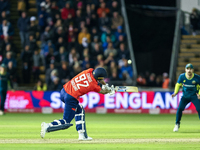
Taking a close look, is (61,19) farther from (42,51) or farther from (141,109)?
(141,109)

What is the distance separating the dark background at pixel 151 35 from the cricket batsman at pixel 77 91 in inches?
534

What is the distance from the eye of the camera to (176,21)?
2530cm

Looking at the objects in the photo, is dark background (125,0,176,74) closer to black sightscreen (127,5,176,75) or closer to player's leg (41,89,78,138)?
black sightscreen (127,5,176,75)

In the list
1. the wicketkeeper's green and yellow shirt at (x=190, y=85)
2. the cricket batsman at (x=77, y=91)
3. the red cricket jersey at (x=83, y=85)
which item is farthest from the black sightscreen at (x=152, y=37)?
the red cricket jersey at (x=83, y=85)

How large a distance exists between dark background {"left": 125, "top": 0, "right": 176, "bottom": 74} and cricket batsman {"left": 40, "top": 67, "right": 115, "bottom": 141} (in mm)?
13559

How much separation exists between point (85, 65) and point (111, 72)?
1382mm

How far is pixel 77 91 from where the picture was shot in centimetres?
1066

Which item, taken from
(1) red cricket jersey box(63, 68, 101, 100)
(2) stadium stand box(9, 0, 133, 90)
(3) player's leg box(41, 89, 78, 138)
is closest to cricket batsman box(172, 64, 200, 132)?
(1) red cricket jersey box(63, 68, 101, 100)

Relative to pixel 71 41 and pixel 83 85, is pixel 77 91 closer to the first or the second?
pixel 83 85

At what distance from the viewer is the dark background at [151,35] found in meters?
24.4

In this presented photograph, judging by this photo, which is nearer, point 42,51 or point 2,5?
point 42,51

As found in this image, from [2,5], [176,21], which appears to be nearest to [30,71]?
[2,5]

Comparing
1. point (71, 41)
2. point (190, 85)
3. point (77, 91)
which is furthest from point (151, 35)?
point (77, 91)

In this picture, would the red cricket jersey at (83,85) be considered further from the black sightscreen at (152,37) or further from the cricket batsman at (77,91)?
the black sightscreen at (152,37)
